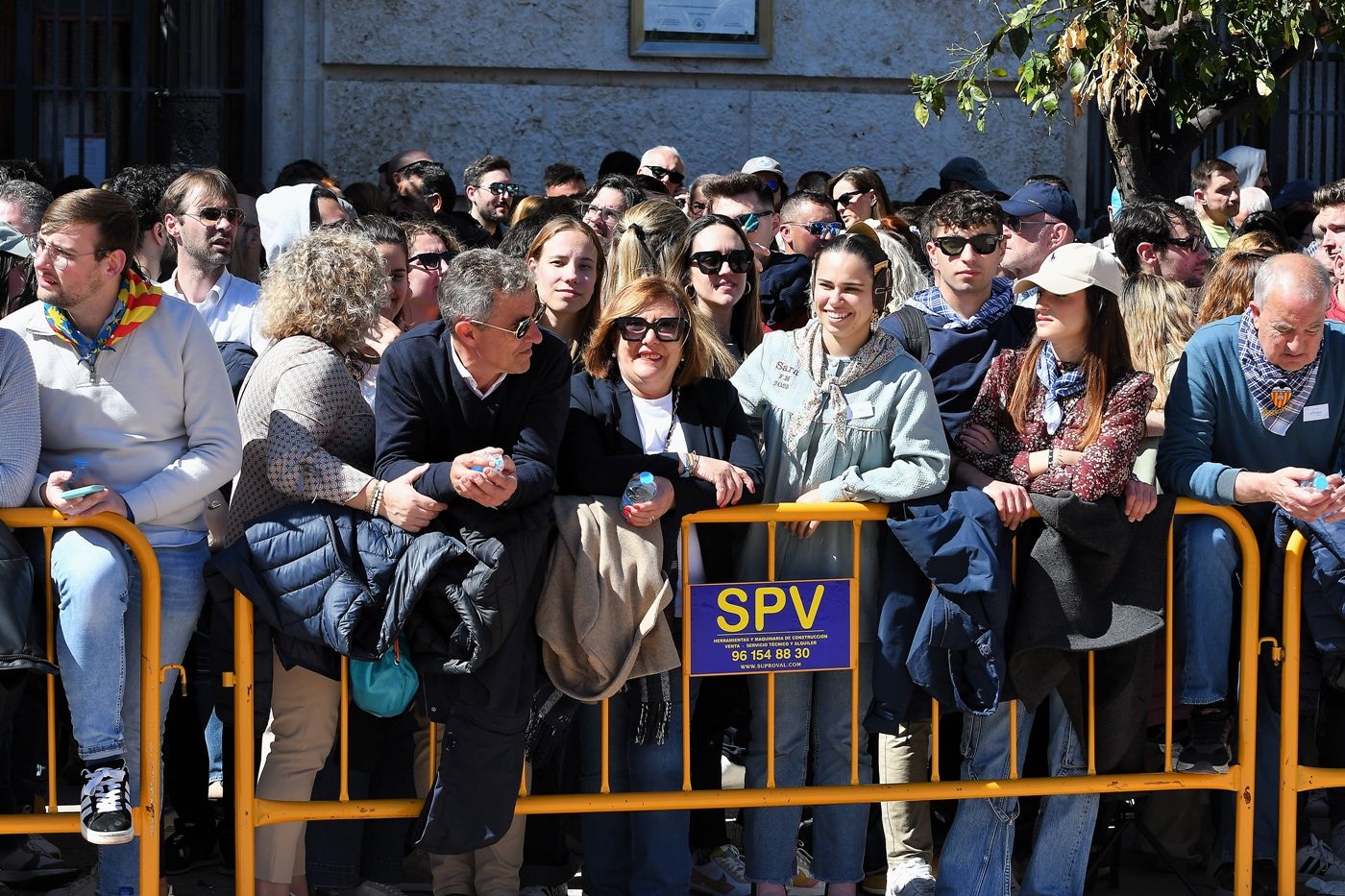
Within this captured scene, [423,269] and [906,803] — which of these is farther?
[423,269]

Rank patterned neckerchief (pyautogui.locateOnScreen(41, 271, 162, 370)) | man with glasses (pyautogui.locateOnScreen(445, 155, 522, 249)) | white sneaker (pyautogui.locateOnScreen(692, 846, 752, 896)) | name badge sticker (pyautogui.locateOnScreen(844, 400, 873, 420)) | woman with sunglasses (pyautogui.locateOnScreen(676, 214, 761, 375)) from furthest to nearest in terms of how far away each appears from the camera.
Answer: man with glasses (pyautogui.locateOnScreen(445, 155, 522, 249)) → woman with sunglasses (pyautogui.locateOnScreen(676, 214, 761, 375)) → white sneaker (pyautogui.locateOnScreen(692, 846, 752, 896)) → name badge sticker (pyautogui.locateOnScreen(844, 400, 873, 420)) → patterned neckerchief (pyautogui.locateOnScreen(41, 271, 162, 370))

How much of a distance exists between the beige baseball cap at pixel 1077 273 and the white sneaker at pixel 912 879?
70.6 inches

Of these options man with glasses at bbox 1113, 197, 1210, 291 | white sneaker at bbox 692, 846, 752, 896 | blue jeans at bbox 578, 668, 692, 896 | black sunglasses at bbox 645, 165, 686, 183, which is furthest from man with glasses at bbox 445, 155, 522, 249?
blue jeans at bbox 578, 668, 692, 896

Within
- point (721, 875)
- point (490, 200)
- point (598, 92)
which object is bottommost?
point (721, 875)

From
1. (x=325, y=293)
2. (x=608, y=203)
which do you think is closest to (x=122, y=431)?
(x=325, y=293)

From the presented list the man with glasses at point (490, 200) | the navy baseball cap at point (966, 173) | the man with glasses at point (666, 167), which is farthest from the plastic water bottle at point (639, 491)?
the navy baseball cap at point (966, 173)

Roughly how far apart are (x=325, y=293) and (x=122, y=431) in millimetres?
673

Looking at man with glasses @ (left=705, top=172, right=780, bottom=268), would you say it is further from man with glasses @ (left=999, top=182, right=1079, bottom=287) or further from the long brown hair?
the long brown hair

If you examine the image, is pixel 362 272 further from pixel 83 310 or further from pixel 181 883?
pixel 181 883

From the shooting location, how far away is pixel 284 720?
4949mm

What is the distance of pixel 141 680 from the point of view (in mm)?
4770

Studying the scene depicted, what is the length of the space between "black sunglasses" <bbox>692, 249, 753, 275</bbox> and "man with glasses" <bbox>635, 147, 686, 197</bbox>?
2912mm

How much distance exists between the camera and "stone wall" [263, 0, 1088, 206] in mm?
10172

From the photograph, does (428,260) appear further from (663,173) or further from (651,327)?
(663,173)
